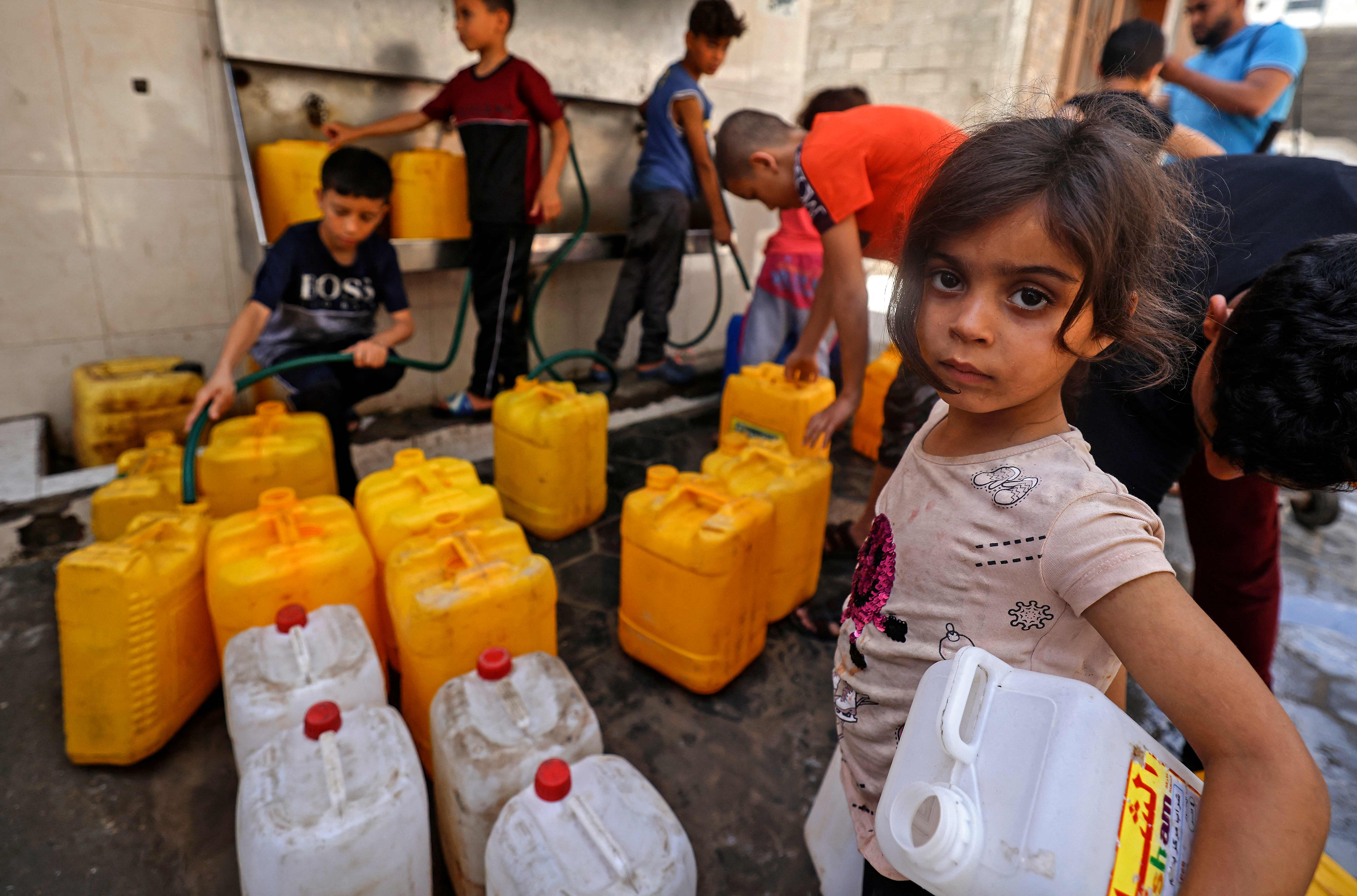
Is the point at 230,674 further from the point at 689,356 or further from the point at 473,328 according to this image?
the point at 689,356

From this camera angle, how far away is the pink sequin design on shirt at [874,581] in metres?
0.98

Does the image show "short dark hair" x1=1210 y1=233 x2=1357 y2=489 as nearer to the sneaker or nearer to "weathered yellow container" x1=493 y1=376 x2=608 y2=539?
"weathered yellow container" x1=493 y1=376 x2=608 y2=539

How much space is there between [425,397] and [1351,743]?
4158mm

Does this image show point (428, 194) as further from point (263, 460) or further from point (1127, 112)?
point (1127, 112)

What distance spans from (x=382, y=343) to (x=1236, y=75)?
3660 mm

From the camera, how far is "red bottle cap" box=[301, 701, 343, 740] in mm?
1291

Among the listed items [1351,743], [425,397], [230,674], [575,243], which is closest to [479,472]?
[425,397]

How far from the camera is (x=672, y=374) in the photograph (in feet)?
15.6

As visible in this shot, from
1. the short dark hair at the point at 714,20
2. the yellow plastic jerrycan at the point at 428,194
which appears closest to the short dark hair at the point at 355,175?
the yellow plastic jerrycan at the point at 428,194

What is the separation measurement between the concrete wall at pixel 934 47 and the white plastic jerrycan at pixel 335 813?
27.3ft

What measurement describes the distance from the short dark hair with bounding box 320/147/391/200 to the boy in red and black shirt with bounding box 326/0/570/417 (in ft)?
2.27

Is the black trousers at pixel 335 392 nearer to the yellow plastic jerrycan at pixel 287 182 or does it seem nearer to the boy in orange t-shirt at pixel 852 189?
the yellow plastic jerrycan at pixel 287 182

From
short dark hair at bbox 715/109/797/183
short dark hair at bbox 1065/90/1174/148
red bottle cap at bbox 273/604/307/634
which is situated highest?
short dark hair at bbox 715/109/797/183

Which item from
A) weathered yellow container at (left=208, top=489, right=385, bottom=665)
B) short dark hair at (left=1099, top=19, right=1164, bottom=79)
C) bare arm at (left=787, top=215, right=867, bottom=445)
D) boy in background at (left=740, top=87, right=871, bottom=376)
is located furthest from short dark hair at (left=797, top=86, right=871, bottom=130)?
weathered yellow container at (left=208, top=489, right=385, bottom=665)
